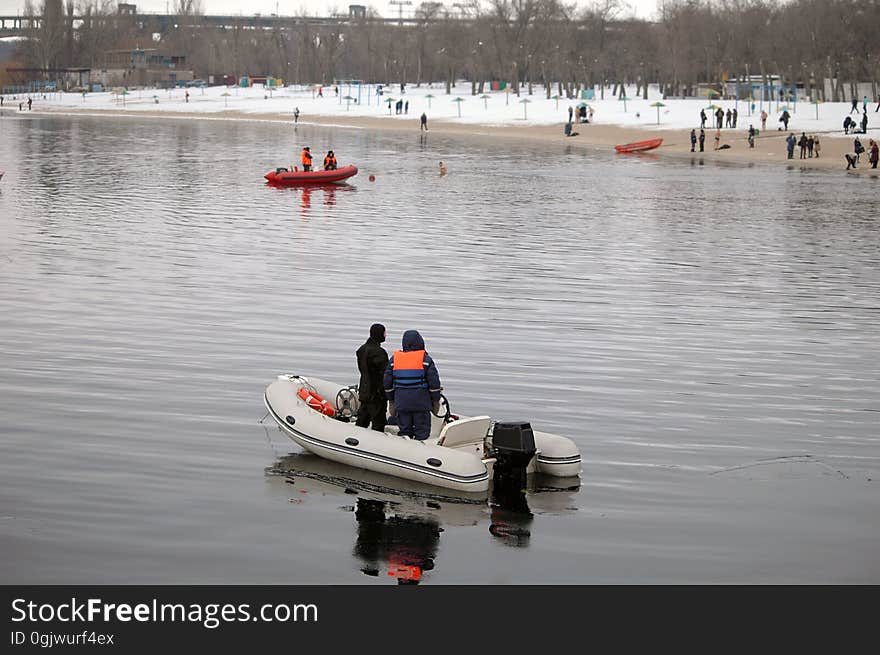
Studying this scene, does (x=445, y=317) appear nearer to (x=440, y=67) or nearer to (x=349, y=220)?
(x=349, y=220)

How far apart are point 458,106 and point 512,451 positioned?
4646 inches

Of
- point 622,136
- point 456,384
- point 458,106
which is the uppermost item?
point 458,106

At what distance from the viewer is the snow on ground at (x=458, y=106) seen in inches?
3907

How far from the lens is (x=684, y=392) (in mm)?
19844

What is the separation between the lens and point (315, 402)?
657 inches

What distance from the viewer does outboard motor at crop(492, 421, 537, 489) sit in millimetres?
14758

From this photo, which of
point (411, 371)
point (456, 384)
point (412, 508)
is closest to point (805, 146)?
point (456, 384)

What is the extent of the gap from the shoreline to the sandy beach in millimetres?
64

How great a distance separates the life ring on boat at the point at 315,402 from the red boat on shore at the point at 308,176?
137 feet

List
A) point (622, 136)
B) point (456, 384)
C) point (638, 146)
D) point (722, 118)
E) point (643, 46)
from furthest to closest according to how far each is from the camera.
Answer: point (643, 46)
point (622, 136)
point (722, 118)
point (638, 146)
point (456, 384)

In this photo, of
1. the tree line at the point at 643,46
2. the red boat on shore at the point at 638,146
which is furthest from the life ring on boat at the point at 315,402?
the tree line at the point at 643,46

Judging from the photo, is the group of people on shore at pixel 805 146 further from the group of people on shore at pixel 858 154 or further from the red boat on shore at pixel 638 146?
the red boat on shore at pixel 638 146

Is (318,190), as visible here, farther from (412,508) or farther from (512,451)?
(412,508)

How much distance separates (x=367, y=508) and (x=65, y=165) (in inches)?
2411
